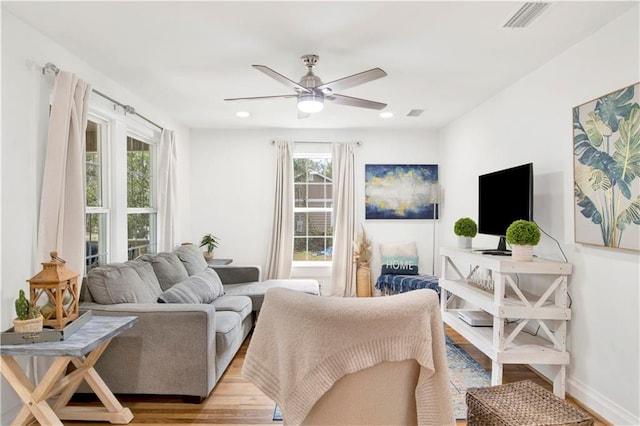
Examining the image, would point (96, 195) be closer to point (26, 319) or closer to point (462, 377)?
point (26, 319)

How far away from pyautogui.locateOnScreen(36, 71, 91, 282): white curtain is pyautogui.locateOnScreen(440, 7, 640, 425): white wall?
342 cm

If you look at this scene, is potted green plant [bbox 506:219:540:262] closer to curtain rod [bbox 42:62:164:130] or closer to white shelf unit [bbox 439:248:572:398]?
white shelf unit [bbox 439:248:572:398]

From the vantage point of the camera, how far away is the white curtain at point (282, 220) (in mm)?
5469

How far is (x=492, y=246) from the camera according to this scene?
154 inches

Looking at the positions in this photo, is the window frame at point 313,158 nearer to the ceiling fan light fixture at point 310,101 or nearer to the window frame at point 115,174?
the window frame at point 115,174

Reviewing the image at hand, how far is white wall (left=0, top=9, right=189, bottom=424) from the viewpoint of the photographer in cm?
226

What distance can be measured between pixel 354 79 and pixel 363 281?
336 cm

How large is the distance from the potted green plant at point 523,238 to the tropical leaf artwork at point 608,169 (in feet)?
0.92

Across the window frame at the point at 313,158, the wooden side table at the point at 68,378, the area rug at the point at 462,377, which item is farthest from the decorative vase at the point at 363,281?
the wooden side table at the point at 68,378

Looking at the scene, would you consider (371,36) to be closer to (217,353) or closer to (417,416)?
(417,416)

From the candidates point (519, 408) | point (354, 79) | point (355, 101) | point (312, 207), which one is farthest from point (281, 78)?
point (312, 207)

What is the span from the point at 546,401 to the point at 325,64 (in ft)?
8.73

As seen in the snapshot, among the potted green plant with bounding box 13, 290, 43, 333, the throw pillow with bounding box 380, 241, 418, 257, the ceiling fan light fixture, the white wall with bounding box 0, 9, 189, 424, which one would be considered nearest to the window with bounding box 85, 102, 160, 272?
the white wall with bounding box 0, 9, 189, 424

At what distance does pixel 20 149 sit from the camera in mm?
2367
